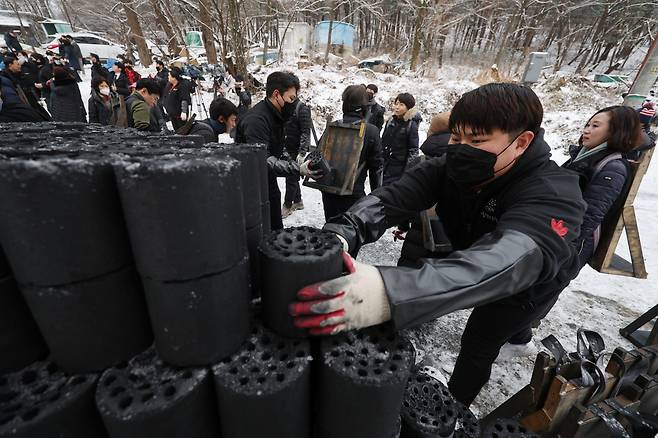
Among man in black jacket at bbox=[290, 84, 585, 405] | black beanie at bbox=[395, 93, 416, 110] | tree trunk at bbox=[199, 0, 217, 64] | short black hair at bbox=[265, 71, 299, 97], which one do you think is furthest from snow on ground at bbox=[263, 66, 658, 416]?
tree trunk at bbox=[199, 0, 217, 64]

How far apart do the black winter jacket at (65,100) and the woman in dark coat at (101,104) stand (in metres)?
0.39

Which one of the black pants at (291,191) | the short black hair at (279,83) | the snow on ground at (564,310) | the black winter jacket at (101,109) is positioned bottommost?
the snow on ground at (564,310)

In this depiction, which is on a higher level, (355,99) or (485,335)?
(355,99)

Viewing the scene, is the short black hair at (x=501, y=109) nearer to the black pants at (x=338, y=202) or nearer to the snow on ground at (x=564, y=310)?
the snow on ground at (x=564, y=310)

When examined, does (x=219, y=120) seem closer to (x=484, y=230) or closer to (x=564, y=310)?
(x=484, y=230)

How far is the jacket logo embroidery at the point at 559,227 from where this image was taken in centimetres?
128

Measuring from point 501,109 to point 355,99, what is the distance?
2.60 meters

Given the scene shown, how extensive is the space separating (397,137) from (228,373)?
446 centimetres

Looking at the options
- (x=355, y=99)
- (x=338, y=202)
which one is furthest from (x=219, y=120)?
(x=338, y=202)

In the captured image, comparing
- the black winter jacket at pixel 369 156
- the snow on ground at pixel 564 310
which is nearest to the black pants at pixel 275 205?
the snow on ground at pixel 564 310

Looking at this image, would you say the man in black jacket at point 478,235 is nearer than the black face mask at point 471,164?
Yes

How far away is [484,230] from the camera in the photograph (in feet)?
5.71

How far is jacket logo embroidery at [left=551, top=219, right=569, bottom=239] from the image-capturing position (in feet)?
4.18

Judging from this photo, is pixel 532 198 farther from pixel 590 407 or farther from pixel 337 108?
pixel 337 108
